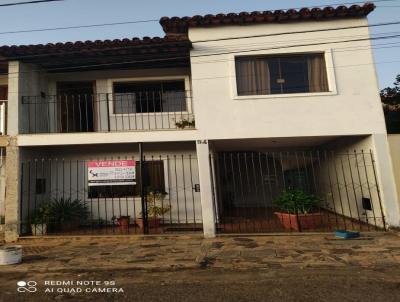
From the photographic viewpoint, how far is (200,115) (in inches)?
316

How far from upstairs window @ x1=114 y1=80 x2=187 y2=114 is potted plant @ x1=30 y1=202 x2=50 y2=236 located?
3.60 m

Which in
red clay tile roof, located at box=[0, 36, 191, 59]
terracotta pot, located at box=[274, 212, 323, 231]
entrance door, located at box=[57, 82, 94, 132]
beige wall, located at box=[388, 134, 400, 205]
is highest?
red clay tile roof, located at box=[0, 36, 191, 59]

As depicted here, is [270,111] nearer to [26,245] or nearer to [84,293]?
[84,293]

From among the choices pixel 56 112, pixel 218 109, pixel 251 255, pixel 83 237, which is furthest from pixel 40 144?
pixel 251 255

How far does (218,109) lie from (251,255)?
380 centimetres

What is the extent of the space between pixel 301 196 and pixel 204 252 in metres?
3.29

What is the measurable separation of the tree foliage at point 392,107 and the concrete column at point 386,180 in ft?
20.2

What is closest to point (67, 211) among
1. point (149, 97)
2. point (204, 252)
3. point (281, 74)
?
point (149, 97)

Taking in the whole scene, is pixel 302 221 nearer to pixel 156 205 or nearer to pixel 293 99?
pixel 293 99

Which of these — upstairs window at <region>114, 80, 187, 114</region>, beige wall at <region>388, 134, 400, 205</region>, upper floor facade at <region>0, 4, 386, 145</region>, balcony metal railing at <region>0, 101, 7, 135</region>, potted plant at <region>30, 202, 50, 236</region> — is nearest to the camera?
beige wall at <region>388, 134, 400, 205</region>

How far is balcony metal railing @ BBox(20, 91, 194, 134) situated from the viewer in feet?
31.8

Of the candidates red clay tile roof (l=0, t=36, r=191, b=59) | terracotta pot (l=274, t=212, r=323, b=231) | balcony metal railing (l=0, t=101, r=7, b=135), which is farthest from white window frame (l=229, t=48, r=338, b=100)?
balcony metal railing (l=0, t=101, r=7, b=135)

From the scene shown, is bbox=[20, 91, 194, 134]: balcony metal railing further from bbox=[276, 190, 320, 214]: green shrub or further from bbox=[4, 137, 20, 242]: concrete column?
bbox=[276, 190, 320, 214]: green shrub

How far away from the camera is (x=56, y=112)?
32.2 feet
